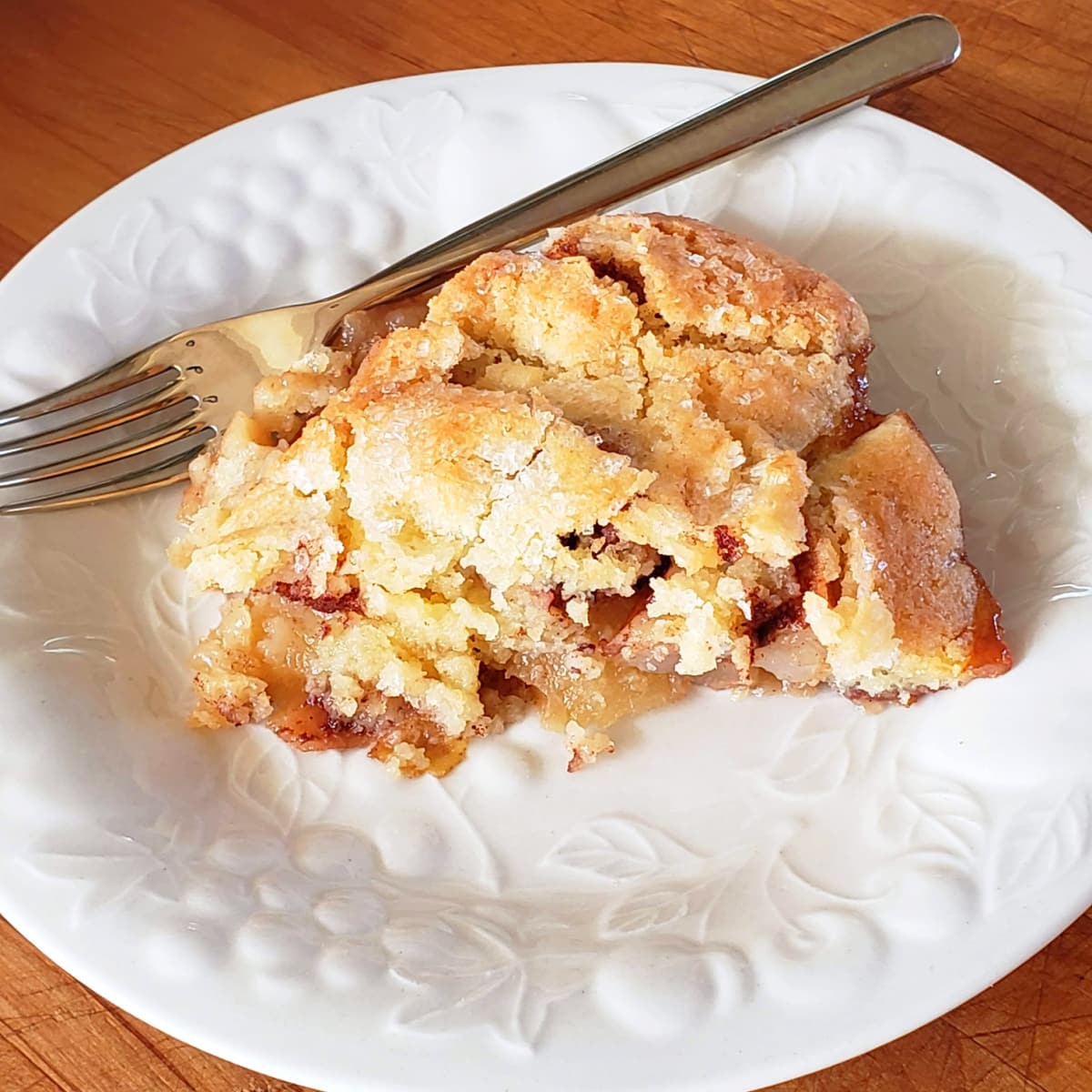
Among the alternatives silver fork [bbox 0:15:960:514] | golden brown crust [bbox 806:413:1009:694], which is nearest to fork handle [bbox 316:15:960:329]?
silver fork [bbox 0:15:960:514]

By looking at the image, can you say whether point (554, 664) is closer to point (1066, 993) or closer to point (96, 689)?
point (96, 689)

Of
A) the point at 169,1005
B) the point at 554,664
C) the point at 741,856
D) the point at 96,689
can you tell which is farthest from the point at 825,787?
the point at 96,689

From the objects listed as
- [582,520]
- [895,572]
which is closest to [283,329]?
[582,520]

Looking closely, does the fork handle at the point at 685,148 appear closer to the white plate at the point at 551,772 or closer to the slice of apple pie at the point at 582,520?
the white plate at the point at 551,772

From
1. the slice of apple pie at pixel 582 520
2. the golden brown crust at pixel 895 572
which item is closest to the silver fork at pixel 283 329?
the slice of apple pie at pixel 582 520

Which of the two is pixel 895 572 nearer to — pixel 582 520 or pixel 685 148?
pixel 582 520

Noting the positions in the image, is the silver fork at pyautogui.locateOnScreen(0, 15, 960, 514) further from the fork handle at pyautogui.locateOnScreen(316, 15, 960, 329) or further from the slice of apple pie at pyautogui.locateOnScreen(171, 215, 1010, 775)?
the slice of apple pie at pyautogui.locateOnScreen(171, 215, 1010, 775)

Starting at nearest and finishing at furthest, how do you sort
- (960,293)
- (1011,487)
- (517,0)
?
(1011,487) < (960,293) < (517,0)

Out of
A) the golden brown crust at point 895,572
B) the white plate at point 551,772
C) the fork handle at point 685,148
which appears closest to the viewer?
the white plate at point 551,772
